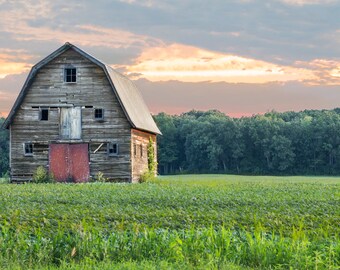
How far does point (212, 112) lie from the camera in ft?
399

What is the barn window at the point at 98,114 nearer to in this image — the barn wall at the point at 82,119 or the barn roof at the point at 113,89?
the barn wall at the point at 82,119

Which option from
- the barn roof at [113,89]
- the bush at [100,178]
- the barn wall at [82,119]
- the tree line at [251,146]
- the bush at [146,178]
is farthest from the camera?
the tree line at [251,146]

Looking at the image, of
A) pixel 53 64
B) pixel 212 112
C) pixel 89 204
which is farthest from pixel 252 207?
pixel 212 112

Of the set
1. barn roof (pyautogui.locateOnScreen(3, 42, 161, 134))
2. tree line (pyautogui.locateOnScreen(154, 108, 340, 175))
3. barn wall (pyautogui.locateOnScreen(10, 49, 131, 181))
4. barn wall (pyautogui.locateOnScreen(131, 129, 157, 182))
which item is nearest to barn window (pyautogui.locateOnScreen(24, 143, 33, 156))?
barn wall (pyautogui.locateOnScreen(10, 49, 131, 181))

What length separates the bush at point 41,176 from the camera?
127 feet

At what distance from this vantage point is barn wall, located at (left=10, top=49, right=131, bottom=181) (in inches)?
1535

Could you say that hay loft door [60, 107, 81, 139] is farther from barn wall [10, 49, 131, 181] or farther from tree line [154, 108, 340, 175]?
tree line [154, 108, 340, 175]

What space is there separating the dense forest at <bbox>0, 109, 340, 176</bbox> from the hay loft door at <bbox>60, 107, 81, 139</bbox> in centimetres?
4542

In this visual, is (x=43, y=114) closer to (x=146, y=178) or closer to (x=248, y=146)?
(x=146, y=178)

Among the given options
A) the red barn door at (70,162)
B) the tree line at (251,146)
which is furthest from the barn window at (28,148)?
the tree line at (251,146)

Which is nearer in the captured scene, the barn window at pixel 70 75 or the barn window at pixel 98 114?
the barn window at pixel 98 114

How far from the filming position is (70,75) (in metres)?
39.7

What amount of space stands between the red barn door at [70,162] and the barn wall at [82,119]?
0.38m

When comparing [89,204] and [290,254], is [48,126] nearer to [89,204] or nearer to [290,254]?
[89,204]
